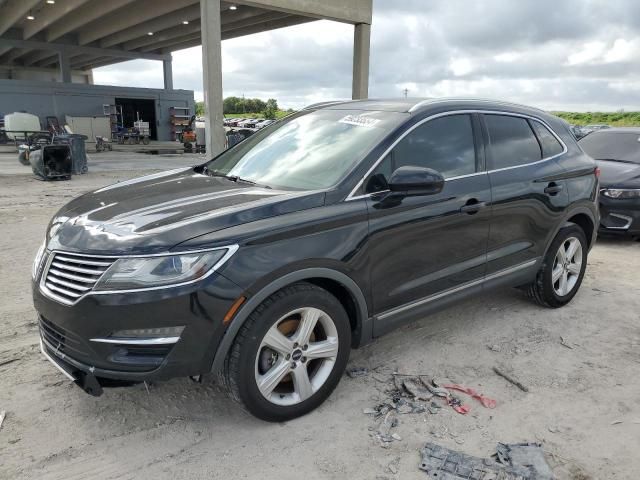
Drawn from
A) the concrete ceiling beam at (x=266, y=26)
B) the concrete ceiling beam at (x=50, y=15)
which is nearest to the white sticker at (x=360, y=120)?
the concrete ceiling beam at (x=266, y=26)

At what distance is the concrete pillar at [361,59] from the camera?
1845 cm

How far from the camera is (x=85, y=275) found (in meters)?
2.54

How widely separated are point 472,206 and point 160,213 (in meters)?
2.14

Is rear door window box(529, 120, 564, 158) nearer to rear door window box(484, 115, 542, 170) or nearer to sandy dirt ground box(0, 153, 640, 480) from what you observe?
rear door window box(484, 115, 542, 170)

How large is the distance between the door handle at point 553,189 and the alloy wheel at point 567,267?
50 centimetres

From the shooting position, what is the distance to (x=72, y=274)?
102 inches

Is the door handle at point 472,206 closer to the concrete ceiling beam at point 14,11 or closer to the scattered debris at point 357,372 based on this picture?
the scattered debris at point 357,372

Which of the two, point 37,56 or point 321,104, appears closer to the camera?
point 321,104

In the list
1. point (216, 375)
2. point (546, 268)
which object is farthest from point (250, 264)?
point (546, 268)

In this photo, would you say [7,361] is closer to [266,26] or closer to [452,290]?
[452,290]

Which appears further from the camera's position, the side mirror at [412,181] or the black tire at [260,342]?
the side mirror at [412,181]

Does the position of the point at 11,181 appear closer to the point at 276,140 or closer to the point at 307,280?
the point at 276,140

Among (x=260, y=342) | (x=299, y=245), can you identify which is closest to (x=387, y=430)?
(x=260, y=342)

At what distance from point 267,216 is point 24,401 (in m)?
1.90
